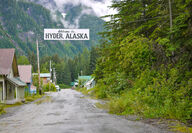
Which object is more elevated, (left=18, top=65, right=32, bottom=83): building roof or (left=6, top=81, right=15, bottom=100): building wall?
(left=18, top=65, right=32, bottom=83): building roof

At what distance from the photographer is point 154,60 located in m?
17.7

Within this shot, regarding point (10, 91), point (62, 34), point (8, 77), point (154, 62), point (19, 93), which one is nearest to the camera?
point (154, 62)

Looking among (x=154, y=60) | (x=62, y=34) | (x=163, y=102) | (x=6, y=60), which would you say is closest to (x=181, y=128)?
(x=163, y=102)

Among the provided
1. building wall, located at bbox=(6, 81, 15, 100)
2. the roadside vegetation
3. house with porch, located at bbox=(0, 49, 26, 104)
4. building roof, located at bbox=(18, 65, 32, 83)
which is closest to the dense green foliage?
the roadside vegetation

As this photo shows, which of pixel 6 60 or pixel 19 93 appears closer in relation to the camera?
pixel 6 60

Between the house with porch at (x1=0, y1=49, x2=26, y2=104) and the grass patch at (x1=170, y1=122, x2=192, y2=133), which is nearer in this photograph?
the grass patch at (x1=170, y1=122, x2=192, y2=133)

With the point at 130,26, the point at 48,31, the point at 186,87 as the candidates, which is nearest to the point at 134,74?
the point at 130,26

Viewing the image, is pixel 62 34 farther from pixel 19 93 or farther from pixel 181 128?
pixel 19 93

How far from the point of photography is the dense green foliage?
11.0m

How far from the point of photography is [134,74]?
854 inches

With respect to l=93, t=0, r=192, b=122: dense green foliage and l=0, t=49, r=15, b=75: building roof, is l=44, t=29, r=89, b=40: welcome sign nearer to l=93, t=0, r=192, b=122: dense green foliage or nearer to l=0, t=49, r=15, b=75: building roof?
l=93, t=0, r=192, b=122: dense green foliage

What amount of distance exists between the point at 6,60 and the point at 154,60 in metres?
18.1

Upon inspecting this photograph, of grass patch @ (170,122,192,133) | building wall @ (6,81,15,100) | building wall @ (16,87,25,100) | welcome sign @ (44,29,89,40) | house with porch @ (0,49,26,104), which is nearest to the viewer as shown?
grass patch @ (170,122,192,133)

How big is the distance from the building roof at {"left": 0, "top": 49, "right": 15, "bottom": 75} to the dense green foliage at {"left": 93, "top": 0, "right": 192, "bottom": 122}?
36.0ft
